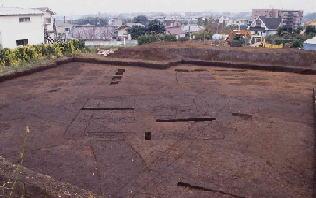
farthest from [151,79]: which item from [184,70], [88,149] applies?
[88,149]

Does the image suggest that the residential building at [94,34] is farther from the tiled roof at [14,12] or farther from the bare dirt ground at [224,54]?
the bare dirt ground at [224,54]

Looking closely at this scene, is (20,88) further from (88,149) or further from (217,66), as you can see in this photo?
(217,66)

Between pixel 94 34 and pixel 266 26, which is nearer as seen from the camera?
pixel 94 34

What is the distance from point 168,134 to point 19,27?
76.1 ft

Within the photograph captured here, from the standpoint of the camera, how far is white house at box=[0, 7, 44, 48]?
2473 cm

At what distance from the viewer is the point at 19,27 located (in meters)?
25.8

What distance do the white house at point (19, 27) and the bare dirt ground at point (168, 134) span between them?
17135mm

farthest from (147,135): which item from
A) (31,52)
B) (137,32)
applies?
(137,32)

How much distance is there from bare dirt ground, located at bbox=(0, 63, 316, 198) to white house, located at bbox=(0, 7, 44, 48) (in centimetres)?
1714

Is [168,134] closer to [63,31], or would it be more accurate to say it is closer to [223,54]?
[223,54]

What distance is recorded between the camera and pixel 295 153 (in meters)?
4.77

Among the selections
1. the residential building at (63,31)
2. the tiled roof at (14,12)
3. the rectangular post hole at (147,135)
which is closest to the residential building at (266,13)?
the residential building at (63,31)

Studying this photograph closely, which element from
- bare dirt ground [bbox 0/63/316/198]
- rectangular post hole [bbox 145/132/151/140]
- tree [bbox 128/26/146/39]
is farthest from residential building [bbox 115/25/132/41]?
rectangular post hole [bbox 145/132/151/140]

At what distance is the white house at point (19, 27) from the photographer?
24.7 metres
